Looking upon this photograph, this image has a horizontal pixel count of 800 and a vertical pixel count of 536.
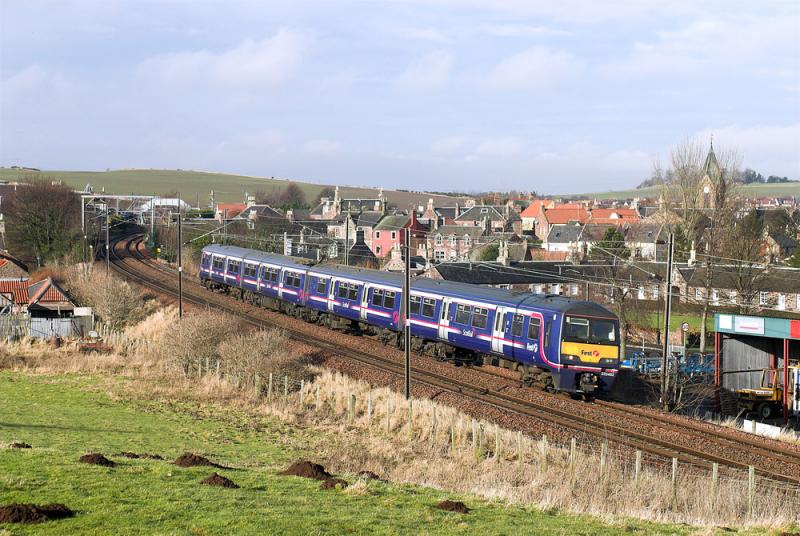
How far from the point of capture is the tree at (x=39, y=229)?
79312mm

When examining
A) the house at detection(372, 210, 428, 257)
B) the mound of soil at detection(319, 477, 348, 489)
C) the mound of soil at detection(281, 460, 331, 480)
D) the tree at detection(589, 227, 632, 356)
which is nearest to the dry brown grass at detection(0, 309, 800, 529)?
the mound of soil at detection(319, 477, 348, 489)

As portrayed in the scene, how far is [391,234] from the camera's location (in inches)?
4771

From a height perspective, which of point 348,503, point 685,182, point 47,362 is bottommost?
point 47,362

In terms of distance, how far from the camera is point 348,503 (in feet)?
46.5

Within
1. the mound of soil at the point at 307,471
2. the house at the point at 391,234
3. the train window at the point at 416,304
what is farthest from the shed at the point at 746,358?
the house at the point at 391,234

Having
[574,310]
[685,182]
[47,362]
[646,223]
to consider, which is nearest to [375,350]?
[574,310]

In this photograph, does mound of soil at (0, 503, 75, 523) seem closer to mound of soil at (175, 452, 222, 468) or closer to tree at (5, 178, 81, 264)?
mound of soil at (175, 452, 222, 468)

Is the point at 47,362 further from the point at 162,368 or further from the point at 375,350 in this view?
the point at 375,350

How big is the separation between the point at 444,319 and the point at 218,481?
59.2 feet

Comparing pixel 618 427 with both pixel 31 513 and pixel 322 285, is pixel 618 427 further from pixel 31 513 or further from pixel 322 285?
pixel 322 285

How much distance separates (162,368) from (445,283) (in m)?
13.4

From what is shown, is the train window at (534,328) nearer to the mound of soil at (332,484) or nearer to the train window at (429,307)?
the train window at (429,307)

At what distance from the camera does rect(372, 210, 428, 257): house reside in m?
120

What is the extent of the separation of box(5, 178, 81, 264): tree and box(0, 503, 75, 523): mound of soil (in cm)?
7063
